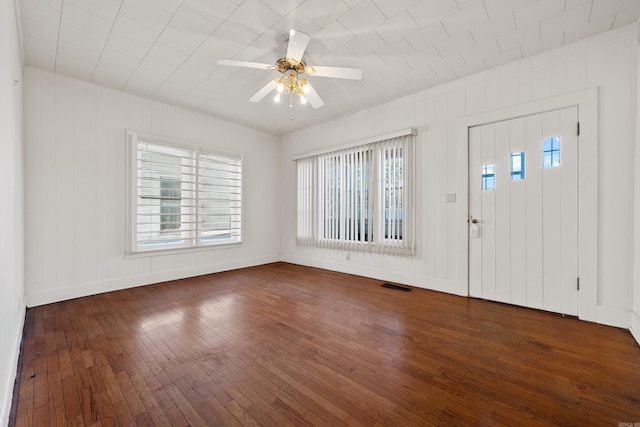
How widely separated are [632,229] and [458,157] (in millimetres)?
1673

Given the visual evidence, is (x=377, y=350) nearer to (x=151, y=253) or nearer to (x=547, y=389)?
(x=547, y=389)

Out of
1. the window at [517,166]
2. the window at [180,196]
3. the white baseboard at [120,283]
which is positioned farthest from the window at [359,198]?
the white baseboard at [120,283]

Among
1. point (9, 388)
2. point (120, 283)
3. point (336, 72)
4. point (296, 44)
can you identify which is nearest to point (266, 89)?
point (296, 44)

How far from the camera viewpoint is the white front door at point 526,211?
2.66 metres

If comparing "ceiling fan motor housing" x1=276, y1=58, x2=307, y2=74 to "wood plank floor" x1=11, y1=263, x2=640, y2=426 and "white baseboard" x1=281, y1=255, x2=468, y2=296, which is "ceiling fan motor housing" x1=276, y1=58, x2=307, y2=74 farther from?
"white baseboard" x1=281, y1=255, x2=468, y2=296

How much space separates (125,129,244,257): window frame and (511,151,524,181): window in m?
4.19

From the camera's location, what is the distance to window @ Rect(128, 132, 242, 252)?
3.76 meters

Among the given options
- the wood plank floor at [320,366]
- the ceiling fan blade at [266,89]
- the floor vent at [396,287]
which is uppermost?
the ceiling fan blade at [266,89]

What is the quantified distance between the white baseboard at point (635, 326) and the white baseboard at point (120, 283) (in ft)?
16.3

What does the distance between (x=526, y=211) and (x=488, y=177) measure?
550mm

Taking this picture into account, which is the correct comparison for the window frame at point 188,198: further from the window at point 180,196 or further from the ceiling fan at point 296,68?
the ceiling fan at point 296,68

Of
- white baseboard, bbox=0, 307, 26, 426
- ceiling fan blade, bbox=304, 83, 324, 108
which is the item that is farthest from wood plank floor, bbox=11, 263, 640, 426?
ceiling fan blade, bbox=304, 83, 324, 108

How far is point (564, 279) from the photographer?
2672mm

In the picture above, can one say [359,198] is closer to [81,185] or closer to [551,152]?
[551,152]
